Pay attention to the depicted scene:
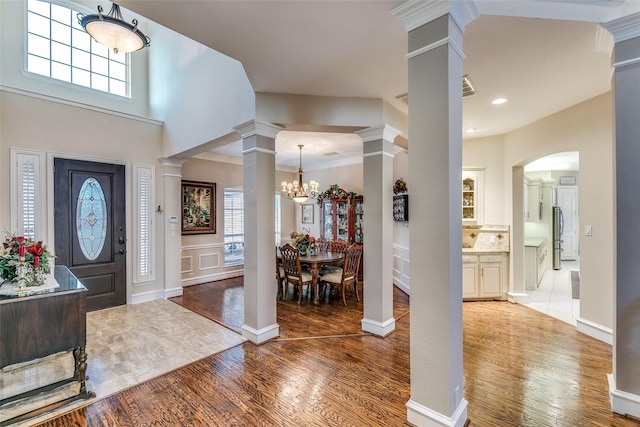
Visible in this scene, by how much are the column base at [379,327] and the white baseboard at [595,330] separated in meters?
2.18

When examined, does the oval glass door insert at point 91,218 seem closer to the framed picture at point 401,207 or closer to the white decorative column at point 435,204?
the framed picture at point 401,207

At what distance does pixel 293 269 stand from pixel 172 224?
233 cm

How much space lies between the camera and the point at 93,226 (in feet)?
14.2

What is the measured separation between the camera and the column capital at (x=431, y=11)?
5.45 ft

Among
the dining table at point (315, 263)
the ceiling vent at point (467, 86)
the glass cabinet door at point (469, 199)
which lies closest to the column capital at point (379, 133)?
the ceiling vent at point (467, 86)

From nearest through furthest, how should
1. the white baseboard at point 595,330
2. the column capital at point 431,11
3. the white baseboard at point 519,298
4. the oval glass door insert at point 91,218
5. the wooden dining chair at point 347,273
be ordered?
the column capital at point 431,11 → the white baseboard at point 595,330 → the oval glass door insert at point 91,218 → the wooden dining chair at point 347,273 → the white baseboard at point 519,298

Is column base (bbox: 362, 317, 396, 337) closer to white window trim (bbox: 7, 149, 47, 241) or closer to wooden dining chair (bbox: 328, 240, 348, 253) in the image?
wooden dining chair (bbox: 328, 240, 348, 253)

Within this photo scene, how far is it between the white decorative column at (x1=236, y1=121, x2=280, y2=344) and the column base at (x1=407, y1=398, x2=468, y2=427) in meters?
1.83

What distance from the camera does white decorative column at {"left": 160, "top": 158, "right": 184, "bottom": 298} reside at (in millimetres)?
5027

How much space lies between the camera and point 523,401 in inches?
85.6

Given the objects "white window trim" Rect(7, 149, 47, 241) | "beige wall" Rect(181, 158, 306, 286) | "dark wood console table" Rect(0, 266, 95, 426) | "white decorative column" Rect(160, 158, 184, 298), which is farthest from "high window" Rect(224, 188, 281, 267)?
"dark wood console table" Rect(0, 266, 95, 426)

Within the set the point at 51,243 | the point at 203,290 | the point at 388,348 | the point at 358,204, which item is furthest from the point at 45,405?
the point at 358,204

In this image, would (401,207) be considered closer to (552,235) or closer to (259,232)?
(259,232)

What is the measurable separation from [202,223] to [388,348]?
14.8 ft
